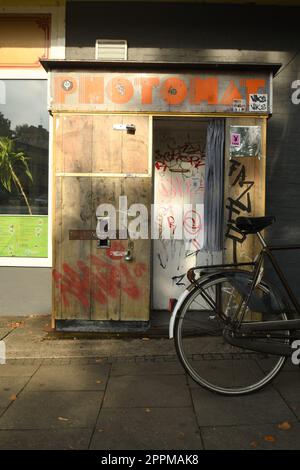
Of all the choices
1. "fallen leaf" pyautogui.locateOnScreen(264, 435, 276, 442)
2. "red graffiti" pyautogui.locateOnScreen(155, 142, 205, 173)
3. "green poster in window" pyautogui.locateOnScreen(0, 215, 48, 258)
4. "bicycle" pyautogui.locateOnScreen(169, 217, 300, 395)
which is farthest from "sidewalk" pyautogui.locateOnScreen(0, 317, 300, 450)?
"red graffiti" pyautogui.locateOnScreen(155, 142, 205, 173)

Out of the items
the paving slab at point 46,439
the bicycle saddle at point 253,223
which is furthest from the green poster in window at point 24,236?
the paving slab at point 46,439

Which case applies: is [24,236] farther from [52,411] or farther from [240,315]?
[240,315]

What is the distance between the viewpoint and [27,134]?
668 cm

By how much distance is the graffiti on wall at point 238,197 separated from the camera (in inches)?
218

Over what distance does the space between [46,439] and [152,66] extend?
12.9ft

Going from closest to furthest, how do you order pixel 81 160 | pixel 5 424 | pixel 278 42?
pixel 5 424 < pixel 81 160 < pixel 278 42

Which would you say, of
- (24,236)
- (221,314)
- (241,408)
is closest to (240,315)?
(221,314)

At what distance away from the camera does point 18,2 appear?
6.46 meters

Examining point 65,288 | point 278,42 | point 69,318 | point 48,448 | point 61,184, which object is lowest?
point 48,448

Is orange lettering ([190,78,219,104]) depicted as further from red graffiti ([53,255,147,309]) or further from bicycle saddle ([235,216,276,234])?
red graffiti ([53,255,147,309])
